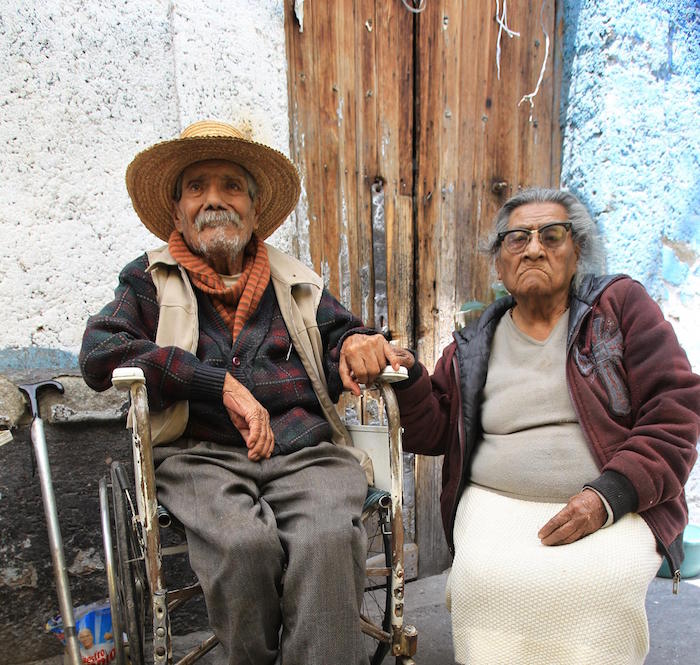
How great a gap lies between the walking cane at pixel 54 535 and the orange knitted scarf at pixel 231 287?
680mm

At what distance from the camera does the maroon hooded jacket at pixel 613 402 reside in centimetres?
160

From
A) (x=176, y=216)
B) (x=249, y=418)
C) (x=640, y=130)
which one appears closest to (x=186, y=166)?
(x=176, y=216)

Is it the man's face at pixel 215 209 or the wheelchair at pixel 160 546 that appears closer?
the wheelchair at pixel 160 546

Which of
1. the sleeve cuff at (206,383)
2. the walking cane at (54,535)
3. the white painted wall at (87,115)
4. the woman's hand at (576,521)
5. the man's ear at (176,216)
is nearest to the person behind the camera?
the woman's hand at (576,521)

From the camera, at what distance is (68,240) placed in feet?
7.26

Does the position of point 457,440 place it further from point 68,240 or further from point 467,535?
point 68,240

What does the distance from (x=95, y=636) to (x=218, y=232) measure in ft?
4.81

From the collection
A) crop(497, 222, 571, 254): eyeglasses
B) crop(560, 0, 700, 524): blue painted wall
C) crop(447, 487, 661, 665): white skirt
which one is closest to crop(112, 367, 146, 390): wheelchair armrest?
crop(447, 487, 661, 665): white skirt

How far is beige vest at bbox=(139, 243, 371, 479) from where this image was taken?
69.0 inches

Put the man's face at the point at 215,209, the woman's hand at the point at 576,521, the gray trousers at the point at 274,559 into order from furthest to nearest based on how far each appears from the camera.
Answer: the man's face at the point at 215,209, the woman's hand at the point at 576,521, the gray trousers at the point at 274,559

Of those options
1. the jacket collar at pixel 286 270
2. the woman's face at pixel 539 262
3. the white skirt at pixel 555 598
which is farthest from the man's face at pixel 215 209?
the white skirt at pixel 555 598

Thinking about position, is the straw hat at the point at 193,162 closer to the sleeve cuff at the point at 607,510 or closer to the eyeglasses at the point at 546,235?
the eyeglasses at the point at 546,235

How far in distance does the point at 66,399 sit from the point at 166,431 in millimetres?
686

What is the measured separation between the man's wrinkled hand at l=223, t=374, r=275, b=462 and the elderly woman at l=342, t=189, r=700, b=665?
1.43ft
